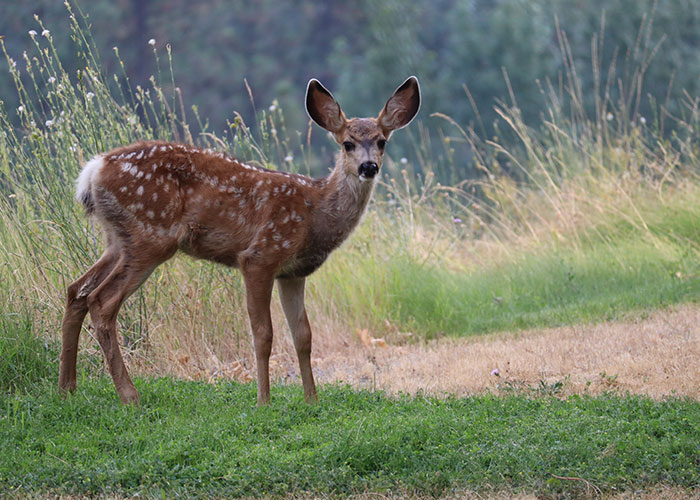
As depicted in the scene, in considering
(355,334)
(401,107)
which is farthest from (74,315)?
(355,334)

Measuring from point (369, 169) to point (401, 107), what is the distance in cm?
80

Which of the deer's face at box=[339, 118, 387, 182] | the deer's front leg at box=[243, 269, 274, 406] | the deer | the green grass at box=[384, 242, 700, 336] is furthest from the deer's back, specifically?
the green grass at box=[384, 242, 700, 336]

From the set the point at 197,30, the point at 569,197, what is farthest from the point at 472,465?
the point at 197,30

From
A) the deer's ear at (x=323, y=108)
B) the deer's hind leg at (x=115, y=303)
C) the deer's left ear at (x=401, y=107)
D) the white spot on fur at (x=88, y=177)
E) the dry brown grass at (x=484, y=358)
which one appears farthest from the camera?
the dry brown grass at (x=484, y=358)

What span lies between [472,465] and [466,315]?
472 cm

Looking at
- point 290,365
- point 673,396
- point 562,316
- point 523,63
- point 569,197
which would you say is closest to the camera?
point 673,396

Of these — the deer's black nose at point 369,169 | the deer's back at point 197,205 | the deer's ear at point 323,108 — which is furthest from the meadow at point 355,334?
the deer's ear at point 323,108

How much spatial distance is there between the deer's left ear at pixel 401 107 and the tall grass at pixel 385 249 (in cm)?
174

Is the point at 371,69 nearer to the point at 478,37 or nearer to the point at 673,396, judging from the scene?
the point at 478,37

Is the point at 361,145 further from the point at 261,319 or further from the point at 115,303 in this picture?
the point at 115,303

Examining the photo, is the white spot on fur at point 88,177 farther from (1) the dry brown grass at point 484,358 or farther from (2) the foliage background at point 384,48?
(2) the foliage background at point 384,48

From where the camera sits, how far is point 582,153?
500 inches

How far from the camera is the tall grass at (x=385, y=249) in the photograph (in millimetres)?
7414

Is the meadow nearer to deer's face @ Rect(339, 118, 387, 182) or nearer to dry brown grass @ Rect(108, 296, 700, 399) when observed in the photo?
→ dry brown grass @ Rect(108, 296, 700, 399)
